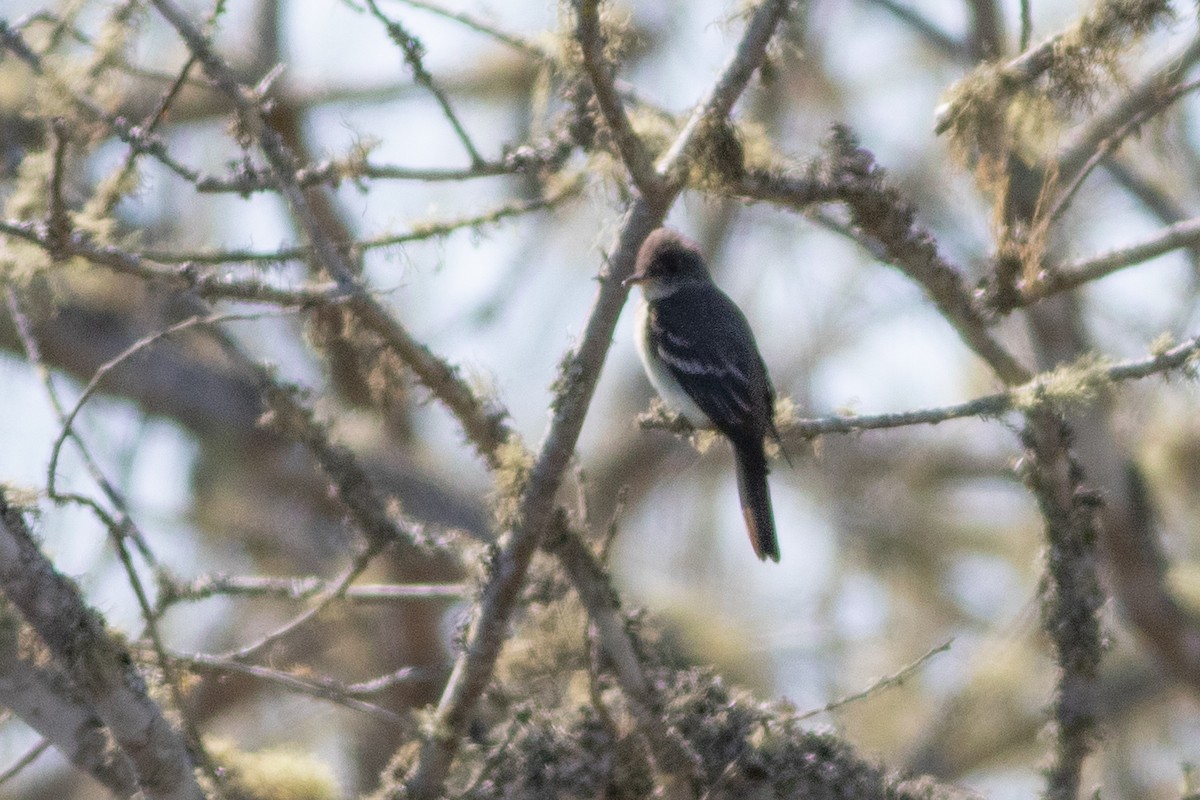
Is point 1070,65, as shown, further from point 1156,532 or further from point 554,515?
point 1156,532

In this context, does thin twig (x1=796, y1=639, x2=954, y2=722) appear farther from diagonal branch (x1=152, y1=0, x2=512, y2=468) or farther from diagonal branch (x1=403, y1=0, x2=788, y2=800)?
diagonal branch (x1=152, y1=0, x2=512, y2=468)

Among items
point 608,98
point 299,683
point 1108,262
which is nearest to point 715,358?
point 1108,262

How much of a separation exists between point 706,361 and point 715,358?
3 cm

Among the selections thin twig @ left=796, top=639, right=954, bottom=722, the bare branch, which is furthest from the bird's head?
thin twig @ left=796, top=639, right=954, bottom=722

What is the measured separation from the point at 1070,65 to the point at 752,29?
2.62ft

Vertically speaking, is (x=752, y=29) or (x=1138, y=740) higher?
(x=1138, y=740)

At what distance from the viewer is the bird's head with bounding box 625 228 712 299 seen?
4598 millimetres

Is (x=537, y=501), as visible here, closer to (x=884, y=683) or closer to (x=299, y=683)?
(x=299, y=683)

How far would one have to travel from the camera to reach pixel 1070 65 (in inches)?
136

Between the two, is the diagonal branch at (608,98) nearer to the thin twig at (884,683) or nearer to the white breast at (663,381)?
the white breast at (663,381)

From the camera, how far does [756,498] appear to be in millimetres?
4023

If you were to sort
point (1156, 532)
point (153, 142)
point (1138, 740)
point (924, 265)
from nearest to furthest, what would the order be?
1. point (153, 142)
2. point (924, 265)
3. point (1156, 532)
4. point (1138, 740)

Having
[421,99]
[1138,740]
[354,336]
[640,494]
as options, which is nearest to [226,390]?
[421,99]

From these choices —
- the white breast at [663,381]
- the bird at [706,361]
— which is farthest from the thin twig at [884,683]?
the white breast at [663,381]
